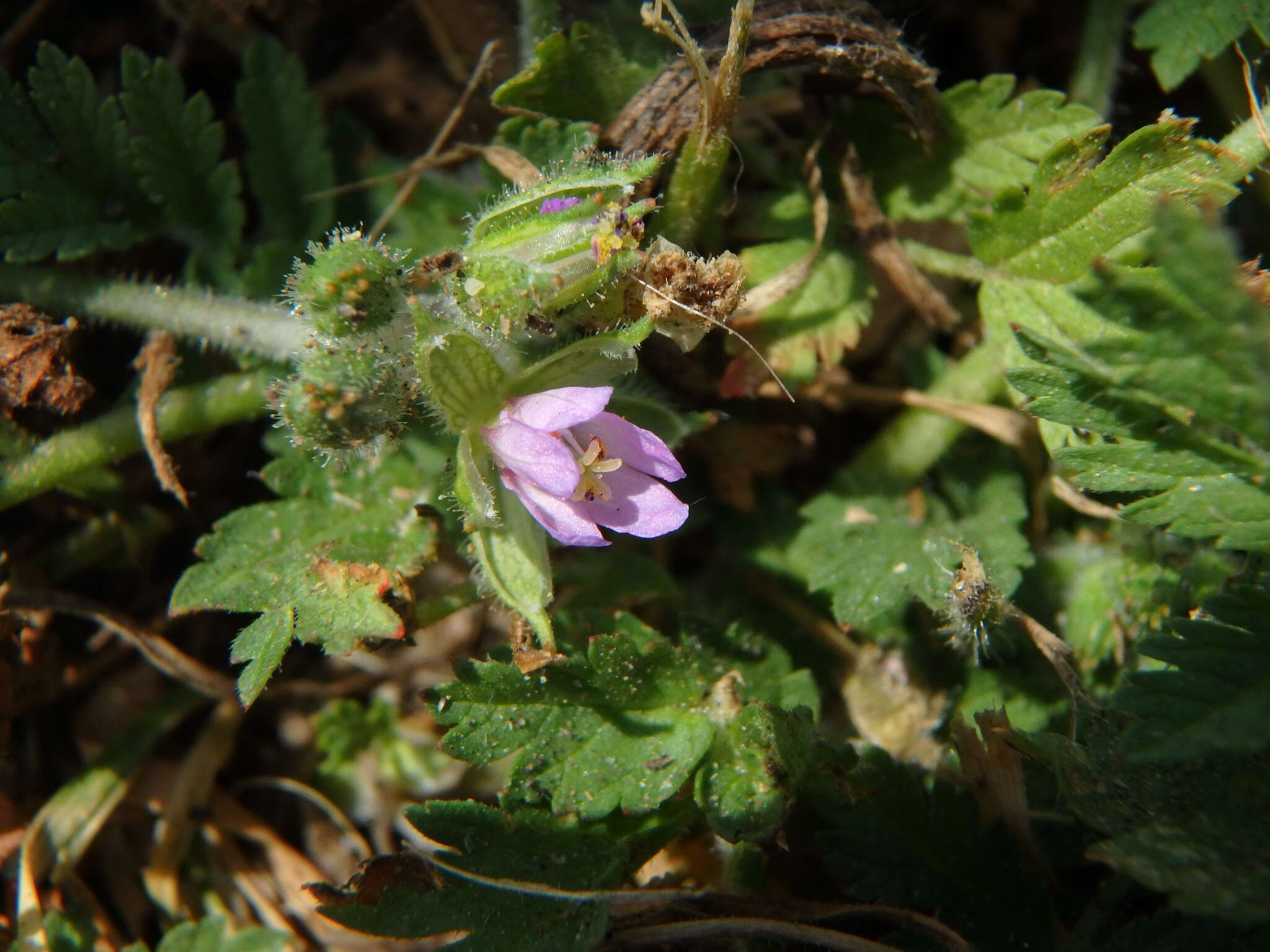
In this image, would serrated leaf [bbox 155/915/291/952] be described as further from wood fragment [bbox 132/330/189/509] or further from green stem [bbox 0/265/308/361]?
green stem [bbox 0/265/308/361]

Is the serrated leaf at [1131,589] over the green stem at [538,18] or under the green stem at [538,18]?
under

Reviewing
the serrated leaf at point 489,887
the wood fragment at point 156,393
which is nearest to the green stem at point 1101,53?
the serrated leaf at point 489,887

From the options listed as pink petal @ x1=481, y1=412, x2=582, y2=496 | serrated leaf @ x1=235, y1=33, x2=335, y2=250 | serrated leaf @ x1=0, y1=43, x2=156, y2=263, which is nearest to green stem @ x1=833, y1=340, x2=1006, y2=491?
pink petal @ x1=481, y1=412, x2=582, y2=496

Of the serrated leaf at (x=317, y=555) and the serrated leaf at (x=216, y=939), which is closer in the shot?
the serrated leaf at (x=317, y=555)

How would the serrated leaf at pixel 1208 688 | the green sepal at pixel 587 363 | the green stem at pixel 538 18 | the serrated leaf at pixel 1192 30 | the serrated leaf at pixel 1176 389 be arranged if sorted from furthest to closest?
the green stem at pixel 538 18 → the serrated leaf at pixel 1192 30 → the green sepal at pixel 587 363 → the serrated leaf at pixel 1208 688 → the serrated leaf at pixel 1176 389

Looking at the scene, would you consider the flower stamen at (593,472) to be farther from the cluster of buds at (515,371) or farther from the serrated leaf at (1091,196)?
the serrated leaf at (1091,196)

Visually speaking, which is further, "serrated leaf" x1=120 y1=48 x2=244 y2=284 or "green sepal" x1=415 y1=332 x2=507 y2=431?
"serrated leaf" x1=120 y1=48 x2=244 y2=284

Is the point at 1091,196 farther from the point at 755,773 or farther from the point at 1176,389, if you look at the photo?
the point at 755,773
